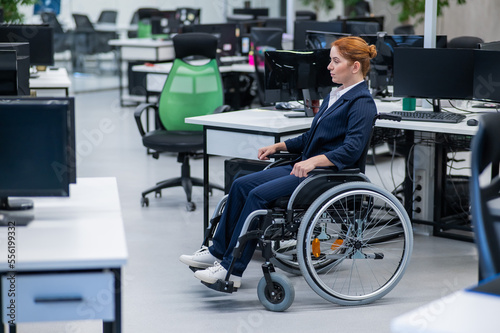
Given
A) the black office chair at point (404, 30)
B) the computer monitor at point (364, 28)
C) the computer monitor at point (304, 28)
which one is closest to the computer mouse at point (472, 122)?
the computer monitor at point (364, 28)

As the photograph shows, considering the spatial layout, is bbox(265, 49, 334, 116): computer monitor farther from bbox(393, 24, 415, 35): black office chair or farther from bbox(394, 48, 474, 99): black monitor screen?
bbox(393, 24, 415, 35): black office chair

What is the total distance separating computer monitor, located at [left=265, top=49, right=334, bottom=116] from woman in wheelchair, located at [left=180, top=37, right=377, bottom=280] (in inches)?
28.9

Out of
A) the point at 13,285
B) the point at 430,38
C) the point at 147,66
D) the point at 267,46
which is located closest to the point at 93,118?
the point at 147,66

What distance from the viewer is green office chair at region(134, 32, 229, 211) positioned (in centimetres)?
541

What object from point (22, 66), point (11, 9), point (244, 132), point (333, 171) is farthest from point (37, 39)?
point (333, 171)

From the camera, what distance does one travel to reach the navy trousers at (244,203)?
348 cm

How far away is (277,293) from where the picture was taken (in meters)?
3.47

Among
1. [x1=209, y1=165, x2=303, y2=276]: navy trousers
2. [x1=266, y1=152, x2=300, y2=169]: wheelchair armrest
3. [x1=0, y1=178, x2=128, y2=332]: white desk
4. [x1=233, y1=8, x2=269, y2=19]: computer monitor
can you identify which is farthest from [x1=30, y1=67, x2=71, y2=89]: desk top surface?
[x1=233, y1=8, x2=269, y2=19]: computer monitor

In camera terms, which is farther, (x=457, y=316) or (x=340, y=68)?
(x=340, y=68)

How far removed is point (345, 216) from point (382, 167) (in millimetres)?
3050

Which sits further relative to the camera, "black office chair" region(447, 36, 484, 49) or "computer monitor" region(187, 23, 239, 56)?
"computer monitor" region(187, 23, 239, 56)

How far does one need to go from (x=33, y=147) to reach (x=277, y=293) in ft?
4.66

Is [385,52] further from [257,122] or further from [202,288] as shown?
[202,288]

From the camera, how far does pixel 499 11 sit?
366 inches
